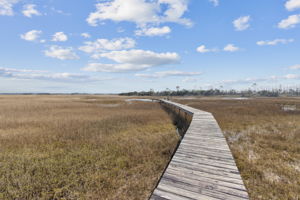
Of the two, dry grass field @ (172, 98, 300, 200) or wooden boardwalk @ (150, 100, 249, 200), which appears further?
dry grass field @ (172, 98, 300, 200)

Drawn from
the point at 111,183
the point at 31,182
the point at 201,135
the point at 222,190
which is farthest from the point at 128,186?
the point at 201,135

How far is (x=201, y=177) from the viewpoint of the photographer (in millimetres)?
3004

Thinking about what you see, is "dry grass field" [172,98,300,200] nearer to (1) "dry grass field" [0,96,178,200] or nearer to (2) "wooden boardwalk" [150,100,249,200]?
(2) "wooden boardwalk" [150,100,249,200]

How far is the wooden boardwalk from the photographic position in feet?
8.08

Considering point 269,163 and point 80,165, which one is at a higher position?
point 80,165

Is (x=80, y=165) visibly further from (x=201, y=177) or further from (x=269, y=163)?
(x=269, y=163)

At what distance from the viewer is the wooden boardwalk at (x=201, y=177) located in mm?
2463

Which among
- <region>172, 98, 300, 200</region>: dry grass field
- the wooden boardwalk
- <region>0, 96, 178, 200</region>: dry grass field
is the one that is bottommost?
<region>172, 98, 300, 200</region>: dry grass field

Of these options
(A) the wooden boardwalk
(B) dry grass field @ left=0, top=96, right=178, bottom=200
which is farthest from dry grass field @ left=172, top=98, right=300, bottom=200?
(B) dry grass field @ left=0, top=96, right=178, bottom=200

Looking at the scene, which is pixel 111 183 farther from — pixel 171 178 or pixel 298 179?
pixel 298 179

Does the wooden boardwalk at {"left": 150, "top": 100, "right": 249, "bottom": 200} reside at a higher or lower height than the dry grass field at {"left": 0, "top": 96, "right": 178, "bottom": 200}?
higher

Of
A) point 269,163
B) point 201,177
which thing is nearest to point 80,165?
point 201,177

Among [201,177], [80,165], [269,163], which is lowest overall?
[269,163]

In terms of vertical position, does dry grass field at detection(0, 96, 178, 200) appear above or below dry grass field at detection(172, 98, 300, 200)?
above
